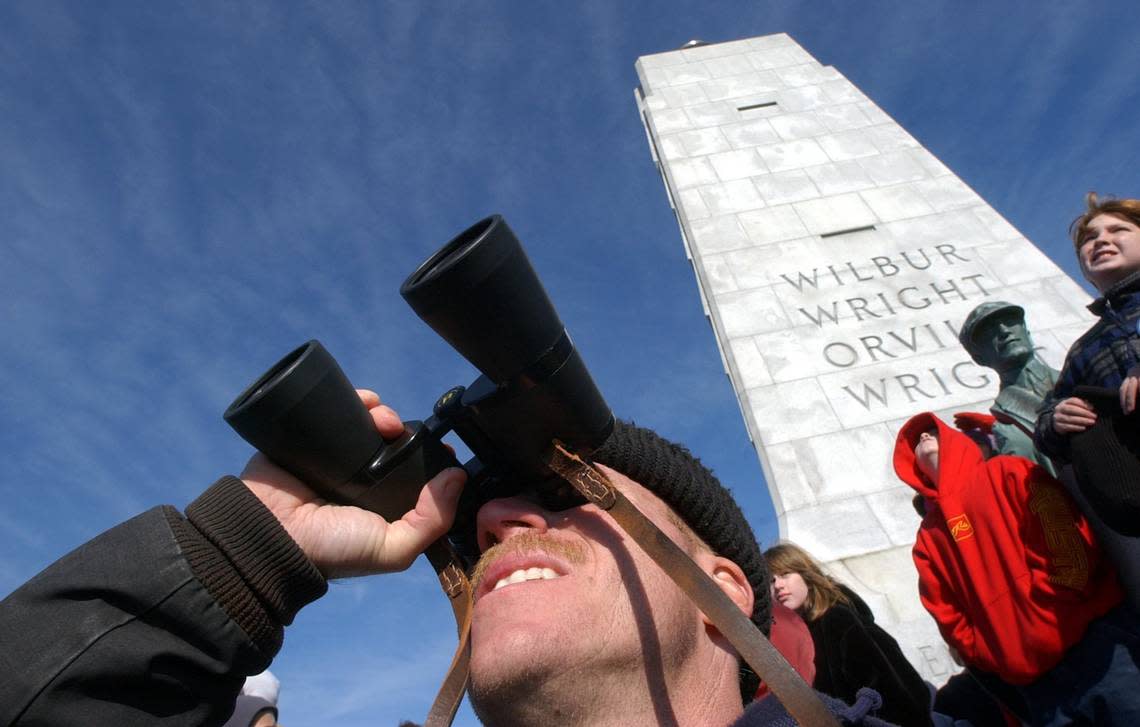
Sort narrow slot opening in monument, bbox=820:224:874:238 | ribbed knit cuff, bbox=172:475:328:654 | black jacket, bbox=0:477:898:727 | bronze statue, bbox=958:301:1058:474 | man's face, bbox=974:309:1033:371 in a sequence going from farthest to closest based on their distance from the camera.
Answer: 1. narrow slot opening in monument, bbox=820:224:874:238
2. man's face, bbox=974:309:1033:371
3. bronze statue, bbox=958:301:1058:474
4. ribbed knit cuff, bbox=172:475:328:654
5. black jacket, bbox=0:477:898:727

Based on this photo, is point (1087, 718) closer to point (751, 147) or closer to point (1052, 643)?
point (1052, 643)

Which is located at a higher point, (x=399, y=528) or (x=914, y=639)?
(x=399, y=528)

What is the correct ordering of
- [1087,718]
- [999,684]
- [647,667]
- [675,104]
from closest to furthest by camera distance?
[647,667]
[1087,718]
[999,684]
[675,104]

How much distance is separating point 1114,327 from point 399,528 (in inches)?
67.8

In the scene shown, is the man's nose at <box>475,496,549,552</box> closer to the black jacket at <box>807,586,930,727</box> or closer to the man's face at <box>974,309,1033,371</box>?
the black jacket at <box>807,586,930,727</box>

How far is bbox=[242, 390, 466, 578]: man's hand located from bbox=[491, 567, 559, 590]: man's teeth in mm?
143

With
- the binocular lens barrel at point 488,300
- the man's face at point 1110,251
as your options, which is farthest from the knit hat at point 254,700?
the man's face at point 1110,251

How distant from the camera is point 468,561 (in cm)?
146

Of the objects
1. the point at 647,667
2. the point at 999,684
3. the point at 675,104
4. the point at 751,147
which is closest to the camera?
the point at 647,667

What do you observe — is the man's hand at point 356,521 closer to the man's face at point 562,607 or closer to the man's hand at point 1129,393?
the man's face at point 562,607

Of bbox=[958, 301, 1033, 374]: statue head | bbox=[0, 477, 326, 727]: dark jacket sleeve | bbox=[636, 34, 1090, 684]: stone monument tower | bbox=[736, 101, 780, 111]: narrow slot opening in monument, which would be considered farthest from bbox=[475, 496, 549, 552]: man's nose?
bbox=[736, 101, 780, 111]: narrow slot opening in monument

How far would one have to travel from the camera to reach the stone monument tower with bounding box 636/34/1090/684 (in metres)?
3.39

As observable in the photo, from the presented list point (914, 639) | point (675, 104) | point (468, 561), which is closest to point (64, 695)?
point (468, 561)

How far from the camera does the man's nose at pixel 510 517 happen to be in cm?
129
